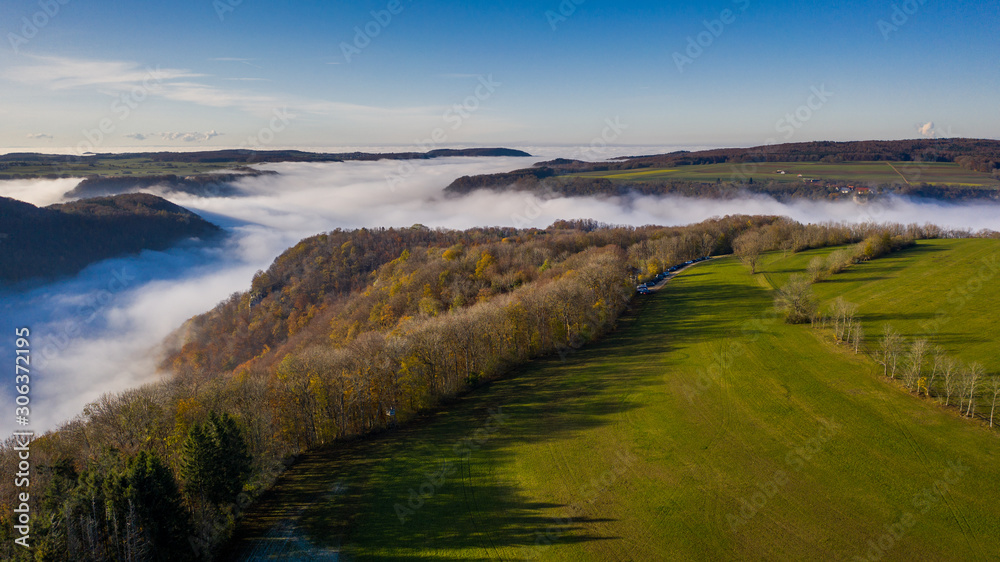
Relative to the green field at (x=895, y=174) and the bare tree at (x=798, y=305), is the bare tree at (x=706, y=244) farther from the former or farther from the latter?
the green field at (x=895, y=174)

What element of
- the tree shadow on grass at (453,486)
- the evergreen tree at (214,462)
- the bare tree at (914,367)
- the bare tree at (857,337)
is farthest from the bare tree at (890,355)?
the evergreen tree at (214,462)

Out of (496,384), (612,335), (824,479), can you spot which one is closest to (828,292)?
(612,335)

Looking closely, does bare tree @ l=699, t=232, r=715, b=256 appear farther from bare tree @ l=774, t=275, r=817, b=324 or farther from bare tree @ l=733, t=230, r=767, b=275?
bare tree @ l=774, t=275, r=817, b=324

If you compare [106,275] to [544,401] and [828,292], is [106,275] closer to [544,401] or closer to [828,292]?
[544,401]

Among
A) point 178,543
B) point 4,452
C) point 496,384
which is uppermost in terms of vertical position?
point 4,452

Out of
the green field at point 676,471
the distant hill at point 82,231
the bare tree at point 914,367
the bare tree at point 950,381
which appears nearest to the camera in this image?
the green field at point 676,471

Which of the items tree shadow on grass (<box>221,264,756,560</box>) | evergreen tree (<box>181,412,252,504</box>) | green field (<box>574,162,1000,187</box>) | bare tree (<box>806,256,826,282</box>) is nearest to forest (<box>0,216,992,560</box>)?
evergreen tree (<box>181,412,252,504</box>)
